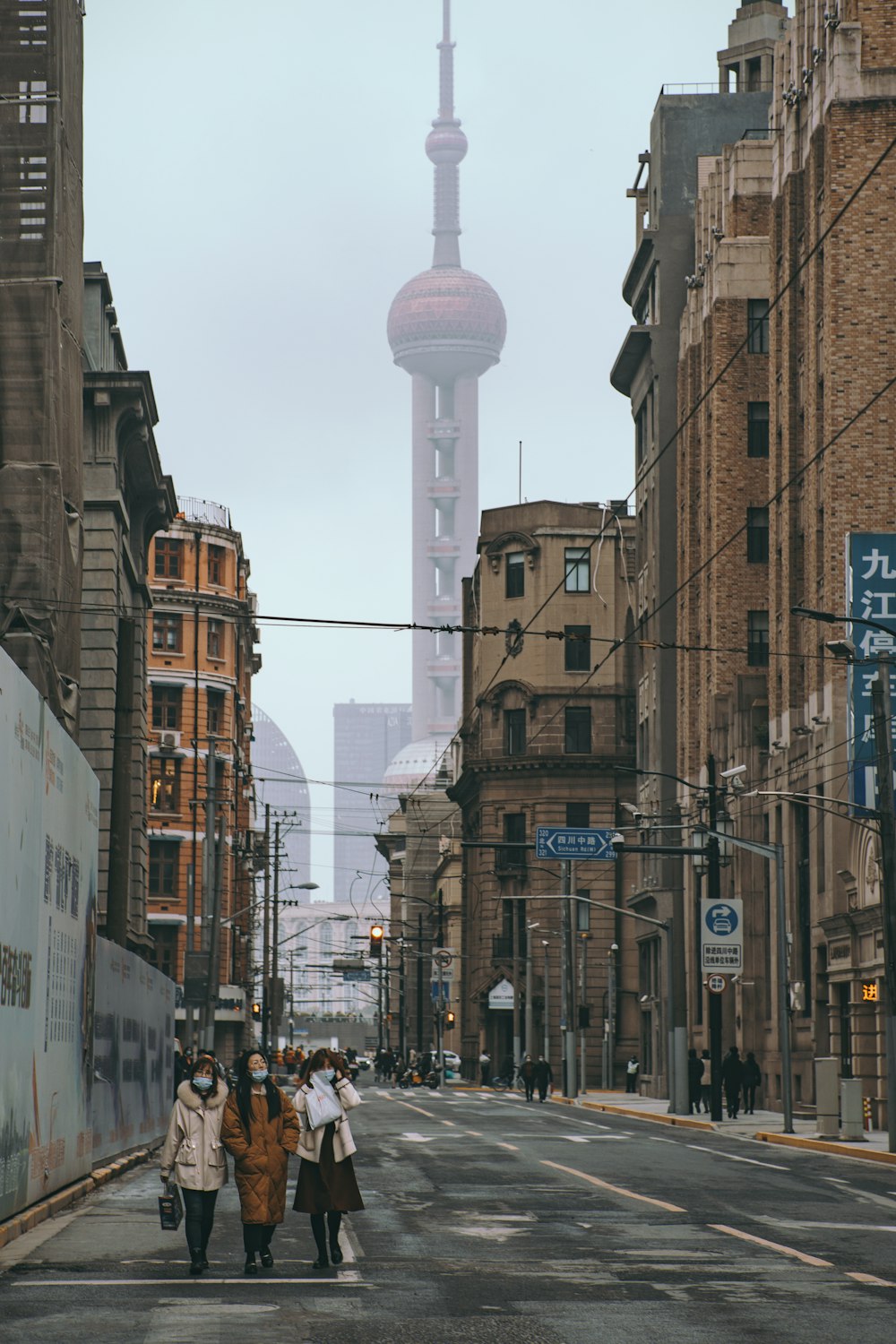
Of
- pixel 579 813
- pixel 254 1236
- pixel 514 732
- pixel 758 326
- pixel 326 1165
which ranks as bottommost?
pixel 254 1236

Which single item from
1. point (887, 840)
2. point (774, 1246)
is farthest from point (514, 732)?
point (774, 1246)

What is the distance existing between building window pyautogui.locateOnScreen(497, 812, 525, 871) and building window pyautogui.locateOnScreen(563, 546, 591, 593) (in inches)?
439

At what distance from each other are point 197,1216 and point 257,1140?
836 mm

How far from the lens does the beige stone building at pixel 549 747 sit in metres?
96.6

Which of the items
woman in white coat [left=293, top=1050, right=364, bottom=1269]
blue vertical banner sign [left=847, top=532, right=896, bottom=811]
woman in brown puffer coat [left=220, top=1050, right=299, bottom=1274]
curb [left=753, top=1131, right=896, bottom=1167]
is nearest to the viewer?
woman in brown puffer coat [left=220, top=1050, right=299, bottom=1274]

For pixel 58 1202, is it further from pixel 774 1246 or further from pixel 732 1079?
pixel 732 1079

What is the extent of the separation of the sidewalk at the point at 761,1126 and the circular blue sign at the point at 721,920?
425 centimetres

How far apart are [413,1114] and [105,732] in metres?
11.8

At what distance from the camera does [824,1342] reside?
11.8 meters

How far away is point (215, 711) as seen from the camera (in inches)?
4008

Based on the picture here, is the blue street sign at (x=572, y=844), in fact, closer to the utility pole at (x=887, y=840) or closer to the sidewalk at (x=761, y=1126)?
the sidewalk at (x=761, y=1126)

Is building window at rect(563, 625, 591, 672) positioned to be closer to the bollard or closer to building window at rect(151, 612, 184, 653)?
building window at rect(151, 612, 184, 653)

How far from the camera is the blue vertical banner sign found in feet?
139

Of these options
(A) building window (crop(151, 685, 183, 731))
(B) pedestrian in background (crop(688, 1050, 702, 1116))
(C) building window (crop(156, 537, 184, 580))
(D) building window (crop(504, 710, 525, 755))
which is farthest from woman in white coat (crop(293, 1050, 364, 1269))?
(D) building window (crop(504, 710, 525, 755))
